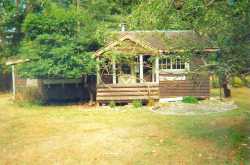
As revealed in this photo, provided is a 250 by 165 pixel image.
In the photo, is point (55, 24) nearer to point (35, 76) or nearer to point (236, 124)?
point (35, 76)

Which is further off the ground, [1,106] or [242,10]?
[242,10]

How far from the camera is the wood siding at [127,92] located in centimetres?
2108

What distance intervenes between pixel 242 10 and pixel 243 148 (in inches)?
156

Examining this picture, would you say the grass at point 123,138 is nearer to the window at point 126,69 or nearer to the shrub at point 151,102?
the shrub at point 151,102

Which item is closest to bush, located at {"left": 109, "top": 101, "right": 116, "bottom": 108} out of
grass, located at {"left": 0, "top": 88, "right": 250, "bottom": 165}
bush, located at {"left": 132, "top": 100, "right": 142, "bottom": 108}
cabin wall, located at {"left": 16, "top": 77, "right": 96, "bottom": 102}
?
bush, located at {"left": 132, "top": 100, "right": 142, "bottom": 108}

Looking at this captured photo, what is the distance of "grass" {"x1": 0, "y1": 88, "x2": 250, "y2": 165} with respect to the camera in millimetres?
9406

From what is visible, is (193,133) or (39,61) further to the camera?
(39,61)

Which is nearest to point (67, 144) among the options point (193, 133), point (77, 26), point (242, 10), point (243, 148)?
point (193, 133)

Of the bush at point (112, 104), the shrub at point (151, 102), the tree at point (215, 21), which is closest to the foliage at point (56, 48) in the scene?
the bush at point (112, 104)

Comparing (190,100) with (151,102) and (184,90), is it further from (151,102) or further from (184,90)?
(151,102)

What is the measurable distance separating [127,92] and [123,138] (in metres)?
9.39

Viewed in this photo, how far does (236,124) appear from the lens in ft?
46.1

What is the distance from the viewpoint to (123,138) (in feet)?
39.1

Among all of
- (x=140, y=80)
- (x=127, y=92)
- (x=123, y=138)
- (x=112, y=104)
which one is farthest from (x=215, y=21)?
(x=140, y=80)
